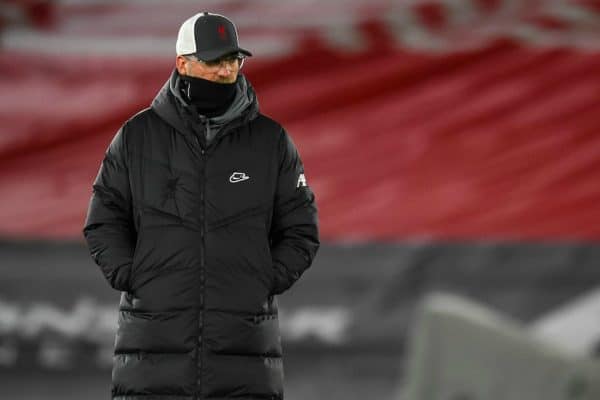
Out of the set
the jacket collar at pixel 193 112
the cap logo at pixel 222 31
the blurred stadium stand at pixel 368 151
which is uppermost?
the blurred stadium stand at pixel 368 151

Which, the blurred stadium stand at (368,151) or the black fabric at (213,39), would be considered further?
the blurred stadium stand at (368,151)

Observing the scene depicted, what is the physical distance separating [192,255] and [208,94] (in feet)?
0.75

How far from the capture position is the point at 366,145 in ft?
8.87

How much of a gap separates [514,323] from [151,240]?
1404mm

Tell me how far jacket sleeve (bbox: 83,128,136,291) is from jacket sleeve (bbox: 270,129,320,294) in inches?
8.1

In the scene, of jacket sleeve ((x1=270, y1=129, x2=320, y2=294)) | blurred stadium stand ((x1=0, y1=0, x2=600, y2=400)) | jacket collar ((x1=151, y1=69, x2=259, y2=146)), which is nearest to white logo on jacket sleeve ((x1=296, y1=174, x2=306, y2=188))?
jacket sleeve ((x1=270, y1=129, x2=320, y2=294))

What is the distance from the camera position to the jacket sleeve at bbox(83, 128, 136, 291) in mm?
1497

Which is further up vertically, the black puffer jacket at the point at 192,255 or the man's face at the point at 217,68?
the man's face at the point at 217,68

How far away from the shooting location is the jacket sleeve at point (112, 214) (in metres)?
1.50

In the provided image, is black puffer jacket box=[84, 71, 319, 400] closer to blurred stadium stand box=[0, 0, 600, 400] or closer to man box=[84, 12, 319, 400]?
man box=[84, 12, 319, 400]

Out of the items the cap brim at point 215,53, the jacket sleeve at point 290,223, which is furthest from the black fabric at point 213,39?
the jacket sleeve at point 290,223

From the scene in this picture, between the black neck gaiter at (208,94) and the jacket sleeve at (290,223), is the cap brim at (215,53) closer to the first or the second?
the black neck gaiter at (208,94)

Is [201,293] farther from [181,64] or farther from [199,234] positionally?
[181,64]

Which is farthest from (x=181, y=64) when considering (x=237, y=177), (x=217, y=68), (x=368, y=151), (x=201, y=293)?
(x=368, y=151)
